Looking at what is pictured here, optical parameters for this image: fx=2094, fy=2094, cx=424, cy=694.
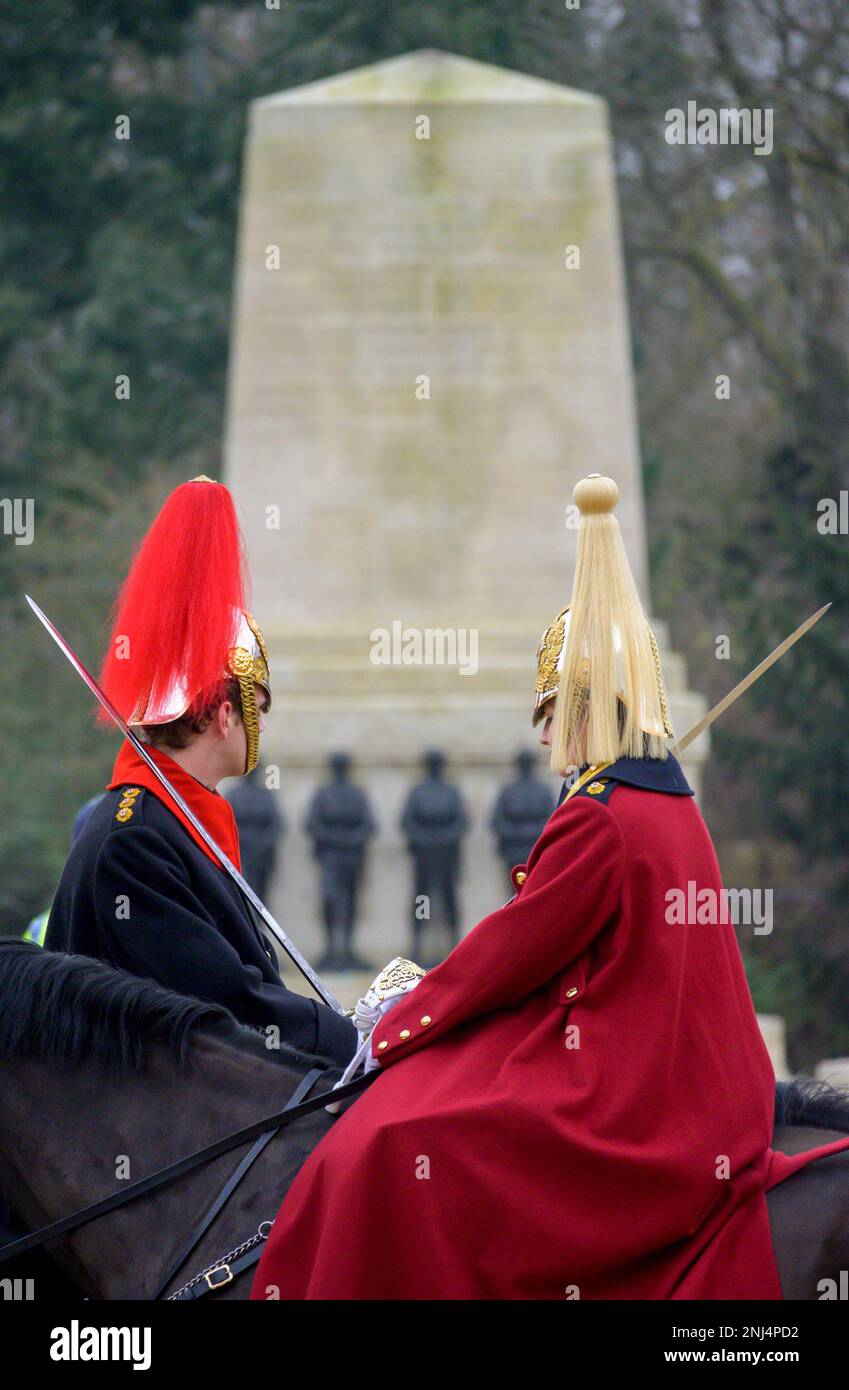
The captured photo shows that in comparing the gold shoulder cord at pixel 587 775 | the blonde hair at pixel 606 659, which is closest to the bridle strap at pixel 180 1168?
the gold shoulder cord at pixel 587 775

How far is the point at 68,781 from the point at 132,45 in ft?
27.6

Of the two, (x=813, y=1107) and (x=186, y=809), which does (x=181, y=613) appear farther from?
(x=813, y=1107)

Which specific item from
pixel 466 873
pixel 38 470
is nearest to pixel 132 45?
pixel 38 470

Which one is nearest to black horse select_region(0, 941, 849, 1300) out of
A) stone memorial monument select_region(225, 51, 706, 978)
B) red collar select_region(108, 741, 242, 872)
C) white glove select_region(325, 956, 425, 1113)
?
white glove select_region(325, 956, 425, 1113)

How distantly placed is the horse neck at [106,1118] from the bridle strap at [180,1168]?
0.07 m

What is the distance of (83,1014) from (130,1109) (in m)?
0.22

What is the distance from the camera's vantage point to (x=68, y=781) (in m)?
21.0

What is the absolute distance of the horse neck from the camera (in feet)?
13.4

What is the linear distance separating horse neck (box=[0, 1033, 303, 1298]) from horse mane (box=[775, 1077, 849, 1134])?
956 millimetres

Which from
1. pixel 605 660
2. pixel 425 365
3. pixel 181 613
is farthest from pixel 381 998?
pixel 425 365

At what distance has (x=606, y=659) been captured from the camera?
12.9ft

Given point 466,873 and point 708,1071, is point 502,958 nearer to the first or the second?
point 708,1071

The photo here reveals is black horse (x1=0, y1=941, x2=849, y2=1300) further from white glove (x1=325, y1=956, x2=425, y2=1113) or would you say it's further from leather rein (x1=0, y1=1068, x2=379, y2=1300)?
white glove (x1=325, y1=956, x2=425, y2=1113)
